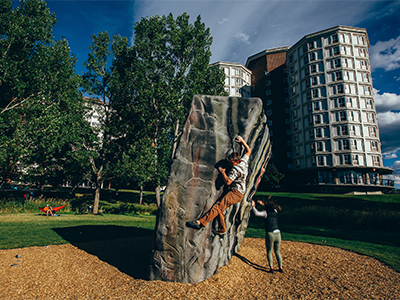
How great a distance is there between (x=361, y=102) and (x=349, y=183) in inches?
671

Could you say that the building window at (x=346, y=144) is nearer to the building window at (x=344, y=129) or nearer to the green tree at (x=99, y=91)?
the building window at (x=344, y=129)

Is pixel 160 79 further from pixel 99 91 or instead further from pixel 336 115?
pixel 336 115

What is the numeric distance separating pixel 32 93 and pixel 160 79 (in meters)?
12.5

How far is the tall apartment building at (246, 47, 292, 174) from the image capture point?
56.1m

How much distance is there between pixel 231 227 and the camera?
6.57 metres

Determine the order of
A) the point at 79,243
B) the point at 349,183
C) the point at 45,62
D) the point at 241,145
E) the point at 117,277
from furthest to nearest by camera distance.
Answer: the point at 349,183
the point at 45,62
the point at 79,243
the point at 241,145
the point at 117,277

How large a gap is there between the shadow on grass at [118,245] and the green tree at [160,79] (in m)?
8.96

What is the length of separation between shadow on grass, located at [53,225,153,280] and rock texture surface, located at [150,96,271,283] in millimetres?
936

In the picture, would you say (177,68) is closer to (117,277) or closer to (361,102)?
(117,277)

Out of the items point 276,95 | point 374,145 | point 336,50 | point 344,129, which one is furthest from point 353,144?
point 276,95

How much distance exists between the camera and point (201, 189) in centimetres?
600

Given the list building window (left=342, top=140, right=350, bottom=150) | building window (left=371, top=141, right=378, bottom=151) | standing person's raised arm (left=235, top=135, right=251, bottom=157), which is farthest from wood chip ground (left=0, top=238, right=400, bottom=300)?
building window (left=371, top=141, right=378, bottom=151)

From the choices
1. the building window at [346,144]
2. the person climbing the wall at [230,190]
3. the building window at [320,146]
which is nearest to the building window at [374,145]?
the building window at [346,144]

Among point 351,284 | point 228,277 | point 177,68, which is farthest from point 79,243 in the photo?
point 177,68
